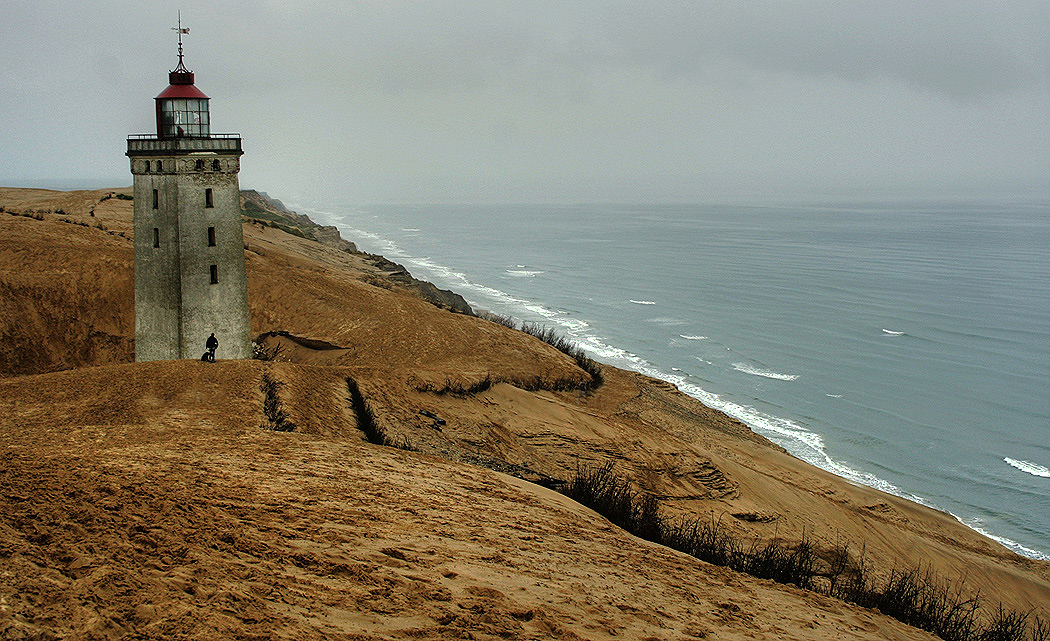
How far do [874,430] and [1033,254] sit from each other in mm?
65149

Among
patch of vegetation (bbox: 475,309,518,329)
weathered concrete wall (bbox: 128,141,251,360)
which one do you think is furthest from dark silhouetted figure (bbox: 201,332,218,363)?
patch of vegetation (bbox: 475,309,518,329)

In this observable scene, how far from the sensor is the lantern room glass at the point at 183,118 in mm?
18531

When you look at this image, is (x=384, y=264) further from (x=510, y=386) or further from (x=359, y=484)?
(x=359, y=484)

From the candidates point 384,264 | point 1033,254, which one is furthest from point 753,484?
point 1033,254

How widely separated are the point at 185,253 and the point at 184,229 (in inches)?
22.2

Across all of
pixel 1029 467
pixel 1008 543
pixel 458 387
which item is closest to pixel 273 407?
pixel 458 387

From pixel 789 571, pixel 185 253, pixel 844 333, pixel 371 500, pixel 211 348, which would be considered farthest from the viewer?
pixel 844 333

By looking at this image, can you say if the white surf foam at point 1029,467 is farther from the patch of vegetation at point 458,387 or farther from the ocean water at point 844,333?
the patch of vegetation at point 458,387

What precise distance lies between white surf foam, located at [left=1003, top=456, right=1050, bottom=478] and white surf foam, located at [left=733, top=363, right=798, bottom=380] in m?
9.94

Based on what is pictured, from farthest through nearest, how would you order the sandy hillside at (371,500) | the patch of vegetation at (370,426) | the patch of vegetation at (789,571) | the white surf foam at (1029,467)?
the white surf foam at (1029,467)
the patch of vegetation at (370,426)
the patch of vegetation at (789,571)
the sandy hillside at (371,500)

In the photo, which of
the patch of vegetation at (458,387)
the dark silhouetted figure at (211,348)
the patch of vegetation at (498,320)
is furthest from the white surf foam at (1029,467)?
the dark silhouetted figure at (211,348)

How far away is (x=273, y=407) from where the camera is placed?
12.6m

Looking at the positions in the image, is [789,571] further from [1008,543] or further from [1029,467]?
[1029,467]

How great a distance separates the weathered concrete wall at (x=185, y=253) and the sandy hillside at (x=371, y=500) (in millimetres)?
2813
